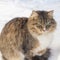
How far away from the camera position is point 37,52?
59.2 inches

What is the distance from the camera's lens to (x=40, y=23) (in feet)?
4.48

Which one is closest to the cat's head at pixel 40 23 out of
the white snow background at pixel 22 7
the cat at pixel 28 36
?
the cat at pixel 28 36

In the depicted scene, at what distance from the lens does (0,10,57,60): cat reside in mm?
1377

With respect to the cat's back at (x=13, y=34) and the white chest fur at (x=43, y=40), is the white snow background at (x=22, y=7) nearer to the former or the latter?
the cat's back at (x=13, y=34)

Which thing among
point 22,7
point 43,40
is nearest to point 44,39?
point 43,40

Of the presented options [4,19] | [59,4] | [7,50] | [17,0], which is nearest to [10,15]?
[4,19]

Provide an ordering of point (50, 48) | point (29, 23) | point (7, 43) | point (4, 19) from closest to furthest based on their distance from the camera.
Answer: point (29, 23)
point (7, 43)
point (50, 48)
point (4, 19)

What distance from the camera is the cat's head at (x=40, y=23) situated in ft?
4.48

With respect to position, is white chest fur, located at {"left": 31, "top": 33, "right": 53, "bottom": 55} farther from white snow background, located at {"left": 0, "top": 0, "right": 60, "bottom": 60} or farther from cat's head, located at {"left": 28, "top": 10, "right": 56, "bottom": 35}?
white snow background, located at {"left": 0, "top": 0, "right": 60, "bottom": 60}

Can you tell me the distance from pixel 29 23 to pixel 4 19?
29.1 inches

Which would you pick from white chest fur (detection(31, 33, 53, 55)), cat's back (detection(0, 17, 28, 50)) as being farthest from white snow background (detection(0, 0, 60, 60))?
white chest fur (detection(31, 33, 53, 55))

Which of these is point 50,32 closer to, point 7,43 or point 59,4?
point 7,43

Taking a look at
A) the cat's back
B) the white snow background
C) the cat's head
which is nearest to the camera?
the cat's head

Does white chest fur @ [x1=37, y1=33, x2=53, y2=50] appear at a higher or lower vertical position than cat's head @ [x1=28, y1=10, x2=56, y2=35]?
lower
